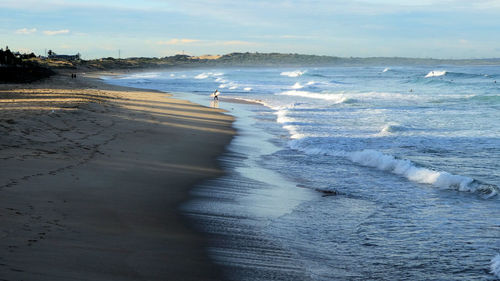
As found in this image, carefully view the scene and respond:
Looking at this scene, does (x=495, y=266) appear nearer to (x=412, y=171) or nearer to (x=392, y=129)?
(x=412, y=171)

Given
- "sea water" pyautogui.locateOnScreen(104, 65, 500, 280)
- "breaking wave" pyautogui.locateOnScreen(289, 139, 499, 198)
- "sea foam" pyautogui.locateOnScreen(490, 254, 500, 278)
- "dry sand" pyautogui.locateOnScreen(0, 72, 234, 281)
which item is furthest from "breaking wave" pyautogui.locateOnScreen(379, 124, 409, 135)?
"sea foam" pyautogui.locateOnScreen(490, 254, 500, 278)

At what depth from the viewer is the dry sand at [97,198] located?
532cm

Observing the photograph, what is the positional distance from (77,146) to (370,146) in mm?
8604

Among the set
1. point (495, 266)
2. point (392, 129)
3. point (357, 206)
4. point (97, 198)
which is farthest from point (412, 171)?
point (392, 129)

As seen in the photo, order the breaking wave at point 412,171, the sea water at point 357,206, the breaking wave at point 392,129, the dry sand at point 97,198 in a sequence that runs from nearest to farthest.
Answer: the dry sand at point 97,198, the sea water at point 357,206, the breaking wave at point 412,171, the breaking wave at point 392,129

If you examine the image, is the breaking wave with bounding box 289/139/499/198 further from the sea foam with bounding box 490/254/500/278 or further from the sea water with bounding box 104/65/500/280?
the sea foam with bounding box 490/254/500/278

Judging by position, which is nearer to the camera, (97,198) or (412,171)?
(97,198)

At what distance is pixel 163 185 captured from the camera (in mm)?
9719

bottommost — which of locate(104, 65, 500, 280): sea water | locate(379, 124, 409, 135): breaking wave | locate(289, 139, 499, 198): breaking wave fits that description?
locate(104, 65, 500, 280): sea water

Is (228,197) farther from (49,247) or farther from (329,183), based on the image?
(49,247)

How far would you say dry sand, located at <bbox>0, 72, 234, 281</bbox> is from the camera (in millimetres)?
5324

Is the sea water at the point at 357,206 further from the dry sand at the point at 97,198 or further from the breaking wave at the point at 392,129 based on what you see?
the dry sand at the point at 97,198

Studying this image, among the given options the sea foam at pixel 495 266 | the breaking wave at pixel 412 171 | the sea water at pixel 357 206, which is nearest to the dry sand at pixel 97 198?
the sea water at pixel 357 206

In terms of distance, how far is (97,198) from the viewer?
8.16 meters
